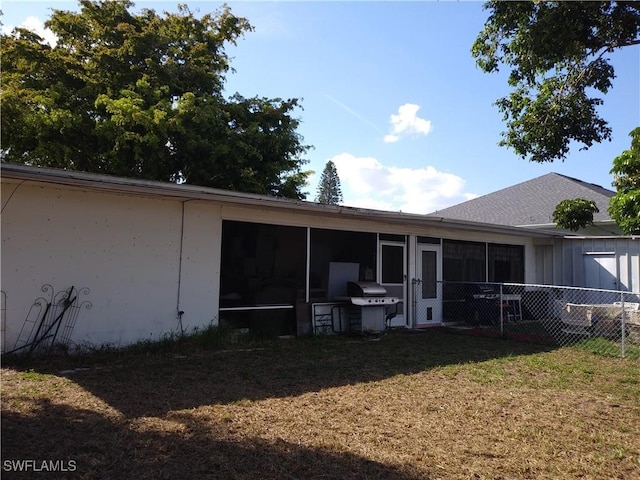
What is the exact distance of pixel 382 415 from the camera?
188 inches

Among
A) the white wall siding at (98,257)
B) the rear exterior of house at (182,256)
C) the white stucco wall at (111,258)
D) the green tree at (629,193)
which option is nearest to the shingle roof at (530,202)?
the green tree at (629,193)

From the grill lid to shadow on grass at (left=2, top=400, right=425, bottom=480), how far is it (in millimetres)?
5624

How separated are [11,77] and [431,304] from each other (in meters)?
14.4

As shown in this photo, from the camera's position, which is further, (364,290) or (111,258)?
(364,290)

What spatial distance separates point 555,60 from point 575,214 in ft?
33.4

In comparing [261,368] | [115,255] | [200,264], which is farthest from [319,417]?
[115,255]

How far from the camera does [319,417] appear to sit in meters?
4.66

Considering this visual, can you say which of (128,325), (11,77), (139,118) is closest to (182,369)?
(128,325)

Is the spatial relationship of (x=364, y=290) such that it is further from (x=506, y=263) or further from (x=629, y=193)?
(x=629, y=193)

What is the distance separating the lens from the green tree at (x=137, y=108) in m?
14.5

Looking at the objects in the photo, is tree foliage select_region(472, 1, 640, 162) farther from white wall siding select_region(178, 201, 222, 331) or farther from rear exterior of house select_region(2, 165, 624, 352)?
white wall siding select_region(178, 201, 222, 331)

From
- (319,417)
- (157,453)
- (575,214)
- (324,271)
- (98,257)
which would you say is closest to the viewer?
(157,453)

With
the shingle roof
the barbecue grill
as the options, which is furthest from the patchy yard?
the shingle roof

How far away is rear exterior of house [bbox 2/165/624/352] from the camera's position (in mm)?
6793
